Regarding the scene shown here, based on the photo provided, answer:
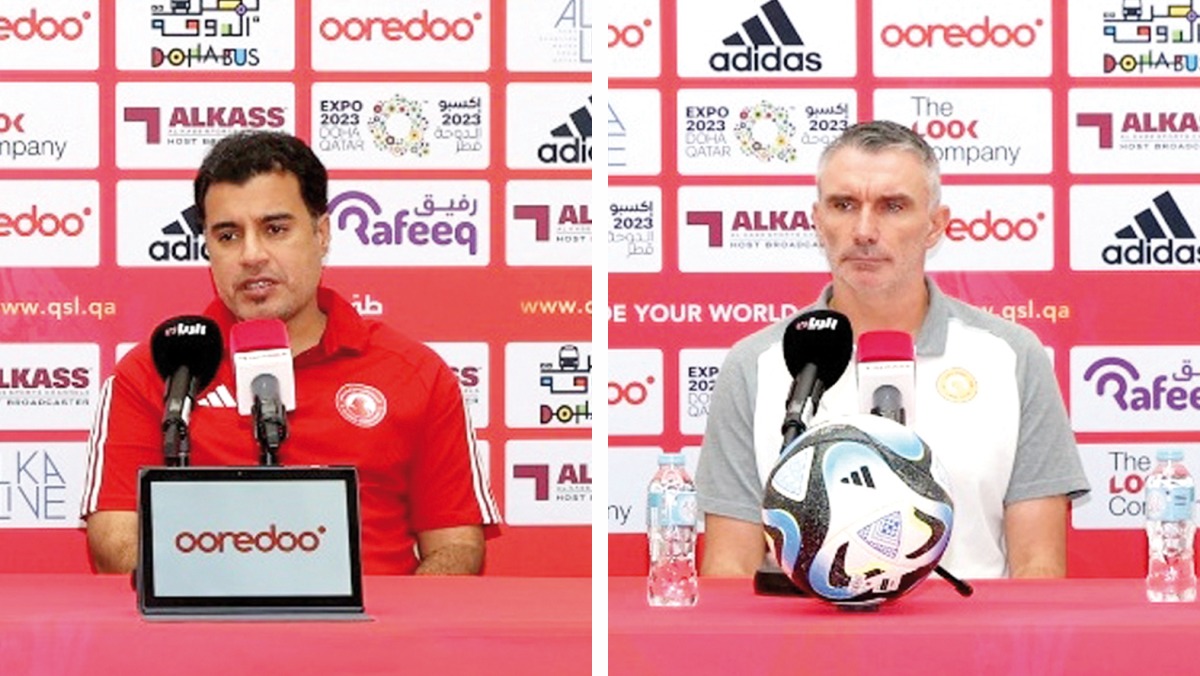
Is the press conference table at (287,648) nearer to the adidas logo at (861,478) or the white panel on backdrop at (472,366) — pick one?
the adidas logo at (861,478)

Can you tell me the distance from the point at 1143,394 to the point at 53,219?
250 cm

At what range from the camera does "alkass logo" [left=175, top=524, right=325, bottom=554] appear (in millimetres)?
2533

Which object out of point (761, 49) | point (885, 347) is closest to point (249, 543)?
point (885, 347)

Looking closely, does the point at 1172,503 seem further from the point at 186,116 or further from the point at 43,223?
the point at 43,223

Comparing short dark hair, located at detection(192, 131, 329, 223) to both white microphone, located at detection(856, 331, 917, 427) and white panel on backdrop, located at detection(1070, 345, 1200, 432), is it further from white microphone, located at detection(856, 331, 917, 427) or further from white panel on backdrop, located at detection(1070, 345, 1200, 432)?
white panel on backdrop, located at detection(1070, 345, 1200, 432)

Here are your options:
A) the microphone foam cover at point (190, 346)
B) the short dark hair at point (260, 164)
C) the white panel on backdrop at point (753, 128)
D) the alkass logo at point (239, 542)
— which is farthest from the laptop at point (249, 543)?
the white panel on backdrop at point (753, 128)

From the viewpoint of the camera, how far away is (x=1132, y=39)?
479 cm

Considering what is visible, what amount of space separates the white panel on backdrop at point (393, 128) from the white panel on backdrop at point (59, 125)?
0.50 metres

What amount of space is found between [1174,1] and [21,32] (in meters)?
2.62

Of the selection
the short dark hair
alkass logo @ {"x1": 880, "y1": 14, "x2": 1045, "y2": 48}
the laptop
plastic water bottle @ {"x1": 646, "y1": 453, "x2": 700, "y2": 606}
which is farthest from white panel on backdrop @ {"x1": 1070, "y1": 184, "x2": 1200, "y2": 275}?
the laptop

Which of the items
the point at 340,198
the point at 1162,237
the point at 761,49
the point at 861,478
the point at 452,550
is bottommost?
the point at 452,550

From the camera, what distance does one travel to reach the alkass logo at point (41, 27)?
4.79m

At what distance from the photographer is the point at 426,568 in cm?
388

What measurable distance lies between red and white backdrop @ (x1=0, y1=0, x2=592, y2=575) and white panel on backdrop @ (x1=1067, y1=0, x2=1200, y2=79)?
1127mm
